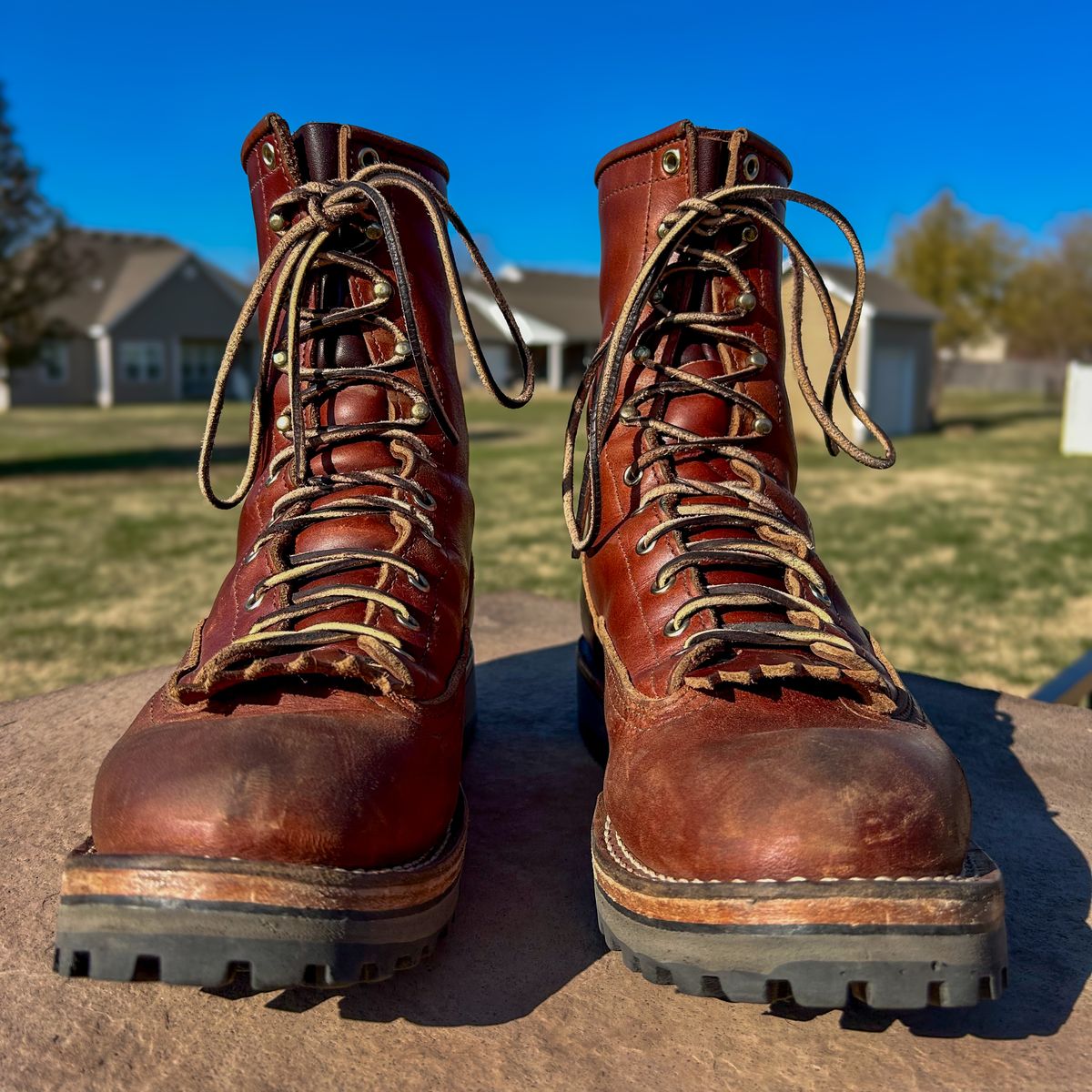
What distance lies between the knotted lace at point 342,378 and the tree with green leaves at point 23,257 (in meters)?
14.3

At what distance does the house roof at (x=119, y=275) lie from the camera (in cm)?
3331

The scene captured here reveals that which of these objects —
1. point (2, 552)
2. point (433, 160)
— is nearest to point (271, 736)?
point (433, 160)

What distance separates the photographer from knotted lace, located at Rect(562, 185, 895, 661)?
1.34 m

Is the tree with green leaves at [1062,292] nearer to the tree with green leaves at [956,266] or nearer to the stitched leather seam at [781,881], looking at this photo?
the tree with green leaves at [956,266]

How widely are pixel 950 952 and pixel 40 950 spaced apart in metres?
1.04

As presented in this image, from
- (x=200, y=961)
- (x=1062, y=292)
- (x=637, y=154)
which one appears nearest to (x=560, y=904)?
(x=200, y=961)

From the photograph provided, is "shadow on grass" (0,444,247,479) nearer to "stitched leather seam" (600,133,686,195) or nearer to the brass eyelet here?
"stitched leather seam" (600,133,686,195)

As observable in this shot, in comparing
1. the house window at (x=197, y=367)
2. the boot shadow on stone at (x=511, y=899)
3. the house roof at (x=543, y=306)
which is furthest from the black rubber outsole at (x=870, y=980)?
the house window at (x=197, y=367)

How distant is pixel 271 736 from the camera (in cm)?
107

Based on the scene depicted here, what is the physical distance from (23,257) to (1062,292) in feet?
131

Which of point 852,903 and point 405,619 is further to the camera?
point 405,619

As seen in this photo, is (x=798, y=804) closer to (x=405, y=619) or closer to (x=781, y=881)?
(x=781, y=881)

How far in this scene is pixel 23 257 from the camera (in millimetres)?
14148

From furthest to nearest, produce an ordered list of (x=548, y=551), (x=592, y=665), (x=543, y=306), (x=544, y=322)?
(x=543, y=306) < (x=544, y=322) < (x=548, y=551) < (x=592, y=665)
